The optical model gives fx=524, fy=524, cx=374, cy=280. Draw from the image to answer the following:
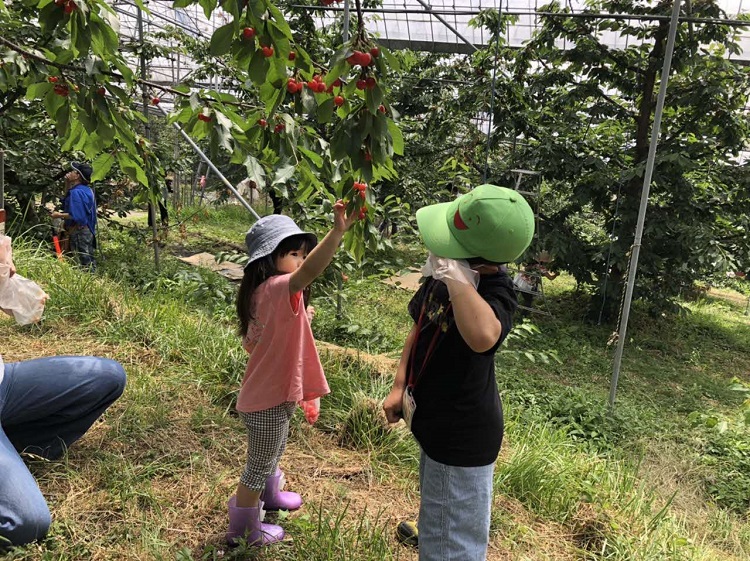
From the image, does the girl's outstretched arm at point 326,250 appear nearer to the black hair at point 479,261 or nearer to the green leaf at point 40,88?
the black hair at point 479,261

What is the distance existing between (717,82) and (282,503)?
539 cm

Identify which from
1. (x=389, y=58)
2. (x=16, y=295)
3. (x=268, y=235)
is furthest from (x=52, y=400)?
(x=389, y=58)

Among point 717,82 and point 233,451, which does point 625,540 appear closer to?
point 233,451

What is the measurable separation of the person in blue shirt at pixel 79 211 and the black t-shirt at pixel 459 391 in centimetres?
442

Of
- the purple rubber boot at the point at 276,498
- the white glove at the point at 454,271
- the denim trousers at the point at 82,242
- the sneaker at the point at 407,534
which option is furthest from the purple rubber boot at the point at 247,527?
the denim trousers at the point at 82,242

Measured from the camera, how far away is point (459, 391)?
123 cm

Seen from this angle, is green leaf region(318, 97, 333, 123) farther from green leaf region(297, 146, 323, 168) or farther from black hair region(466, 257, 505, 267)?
black hair region(466, 257, 505, 267)

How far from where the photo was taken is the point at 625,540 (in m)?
1.71

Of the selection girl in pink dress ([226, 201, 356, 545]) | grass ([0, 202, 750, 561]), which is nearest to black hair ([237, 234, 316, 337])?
girl in pink dress ([226, 201, 356, 545])

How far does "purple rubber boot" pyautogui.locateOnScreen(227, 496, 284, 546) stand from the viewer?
4.89 feet

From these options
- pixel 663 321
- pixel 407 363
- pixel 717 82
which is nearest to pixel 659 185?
pixel 717 82

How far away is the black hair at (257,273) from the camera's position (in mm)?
1543

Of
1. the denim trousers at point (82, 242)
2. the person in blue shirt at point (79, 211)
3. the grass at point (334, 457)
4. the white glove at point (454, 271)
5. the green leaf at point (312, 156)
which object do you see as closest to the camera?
the white glove at point (454, 271)

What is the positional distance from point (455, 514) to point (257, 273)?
0.85 meters
